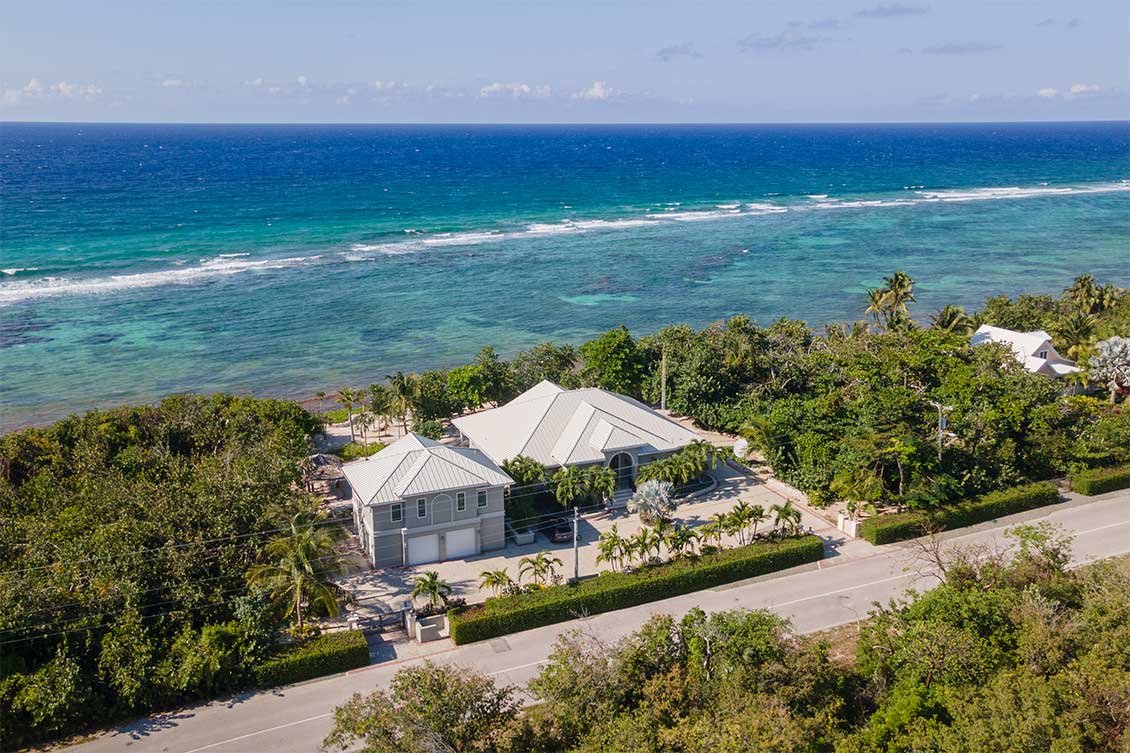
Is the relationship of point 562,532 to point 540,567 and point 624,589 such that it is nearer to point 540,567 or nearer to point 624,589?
point 540,567

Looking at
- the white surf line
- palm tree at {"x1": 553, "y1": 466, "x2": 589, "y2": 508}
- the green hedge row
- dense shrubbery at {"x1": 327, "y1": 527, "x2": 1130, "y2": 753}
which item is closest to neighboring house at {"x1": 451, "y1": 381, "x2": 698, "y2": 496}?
palm tree at {"x1": 553, "y1": 466, "x2": 589, "y2": 508}

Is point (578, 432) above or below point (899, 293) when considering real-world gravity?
below

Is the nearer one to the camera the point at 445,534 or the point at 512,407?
the point at 445,534

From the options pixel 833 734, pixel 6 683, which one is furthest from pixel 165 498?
pixel 833 734

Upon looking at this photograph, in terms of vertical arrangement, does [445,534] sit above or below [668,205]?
below

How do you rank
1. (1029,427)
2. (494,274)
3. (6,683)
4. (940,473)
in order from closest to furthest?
(6,683)
(940,473)
(1029,427)
(494,274)

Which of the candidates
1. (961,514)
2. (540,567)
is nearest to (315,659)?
(540,567)

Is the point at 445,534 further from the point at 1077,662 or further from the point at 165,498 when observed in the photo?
the point at 1077,662
